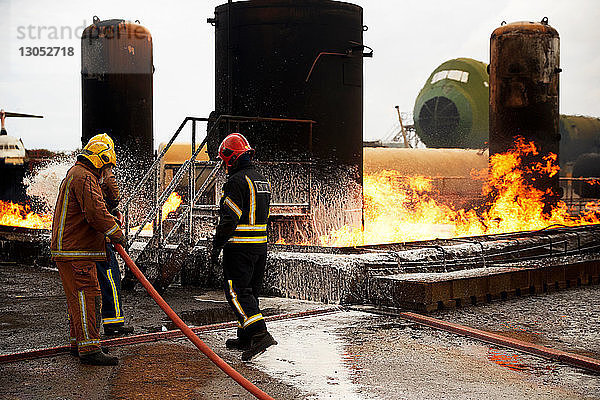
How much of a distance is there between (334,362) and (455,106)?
22357 millimetres

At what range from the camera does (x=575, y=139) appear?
30.7m

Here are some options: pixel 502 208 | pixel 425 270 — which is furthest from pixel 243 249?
pixel 502 208

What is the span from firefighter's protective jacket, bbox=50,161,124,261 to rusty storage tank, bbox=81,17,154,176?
9.71 m

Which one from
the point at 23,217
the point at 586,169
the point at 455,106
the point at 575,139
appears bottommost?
the point at 23,217

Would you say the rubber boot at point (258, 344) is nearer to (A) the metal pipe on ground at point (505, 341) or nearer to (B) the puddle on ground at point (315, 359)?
(B) the puddle on ground at point (315, 359)

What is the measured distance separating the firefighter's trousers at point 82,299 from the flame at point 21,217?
9.73 m

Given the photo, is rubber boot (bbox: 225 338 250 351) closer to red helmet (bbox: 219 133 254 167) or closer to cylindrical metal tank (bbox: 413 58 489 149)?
red helmet (bbox: 219 133 254 167)

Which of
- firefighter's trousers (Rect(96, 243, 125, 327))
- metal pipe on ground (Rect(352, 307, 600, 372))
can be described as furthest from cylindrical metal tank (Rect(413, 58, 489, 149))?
firefighter's trousers (Rect(96, 243, 125, 327))

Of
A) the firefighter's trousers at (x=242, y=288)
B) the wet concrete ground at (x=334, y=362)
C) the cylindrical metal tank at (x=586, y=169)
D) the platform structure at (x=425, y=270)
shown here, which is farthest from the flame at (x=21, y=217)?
the cylindrical metal tank at (x=586, y=169)

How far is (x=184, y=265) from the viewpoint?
32.6 ft

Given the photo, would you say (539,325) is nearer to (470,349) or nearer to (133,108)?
(470,349)

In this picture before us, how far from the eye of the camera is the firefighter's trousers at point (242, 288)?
5996 millimetres

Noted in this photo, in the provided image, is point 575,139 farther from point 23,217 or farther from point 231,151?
point 231,151

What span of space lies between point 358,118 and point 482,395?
7457 mm
